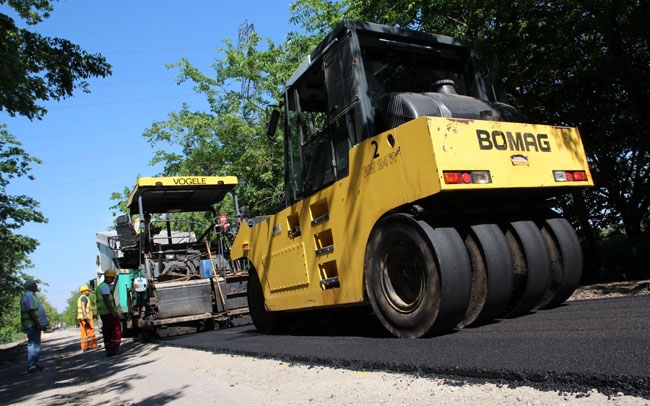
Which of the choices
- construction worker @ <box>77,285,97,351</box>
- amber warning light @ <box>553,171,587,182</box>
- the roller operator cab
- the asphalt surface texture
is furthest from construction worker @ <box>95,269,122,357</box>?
amber warning light @ <box>553,171,587,182</box>

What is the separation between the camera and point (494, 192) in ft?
13.8

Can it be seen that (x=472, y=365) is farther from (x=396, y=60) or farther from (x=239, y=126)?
(x=239, y=126)

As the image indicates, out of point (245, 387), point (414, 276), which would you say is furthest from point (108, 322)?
point (414, 276)

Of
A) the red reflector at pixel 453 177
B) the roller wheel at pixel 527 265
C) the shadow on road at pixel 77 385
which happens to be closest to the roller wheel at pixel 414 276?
the red reflector at pixel 453 177

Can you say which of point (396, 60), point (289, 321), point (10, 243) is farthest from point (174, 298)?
point (10, 243)

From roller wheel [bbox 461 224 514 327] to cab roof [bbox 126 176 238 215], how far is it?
7.68 metres

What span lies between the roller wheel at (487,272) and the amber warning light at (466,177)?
504mm

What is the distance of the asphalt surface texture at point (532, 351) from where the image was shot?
2502 mm

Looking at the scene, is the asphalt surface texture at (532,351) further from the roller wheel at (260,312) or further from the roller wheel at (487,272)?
the roller wheel at (260,312)

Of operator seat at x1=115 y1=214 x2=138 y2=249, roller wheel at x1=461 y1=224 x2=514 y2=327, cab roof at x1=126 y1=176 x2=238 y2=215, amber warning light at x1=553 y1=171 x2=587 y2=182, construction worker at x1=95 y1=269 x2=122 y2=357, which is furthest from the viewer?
cab roof at x1=126 y1=176 x2=238 y2=215

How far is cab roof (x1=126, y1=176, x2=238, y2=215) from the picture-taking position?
10484mm

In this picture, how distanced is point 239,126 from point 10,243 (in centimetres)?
1603

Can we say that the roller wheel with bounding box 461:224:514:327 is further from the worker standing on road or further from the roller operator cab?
the worker standing on road

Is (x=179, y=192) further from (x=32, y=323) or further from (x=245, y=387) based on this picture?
(x=245, y=387)
